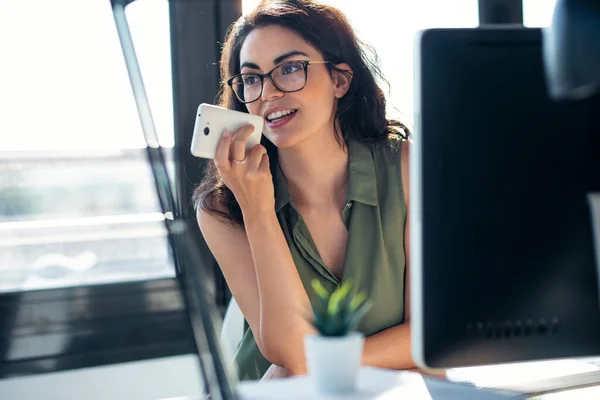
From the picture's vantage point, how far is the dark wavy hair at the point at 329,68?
165 centimetres

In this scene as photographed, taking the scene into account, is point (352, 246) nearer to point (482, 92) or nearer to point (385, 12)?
point (482, 92)

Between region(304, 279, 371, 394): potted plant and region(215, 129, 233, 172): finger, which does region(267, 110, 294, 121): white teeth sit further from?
region(304, 279, 371, 394): potted plant

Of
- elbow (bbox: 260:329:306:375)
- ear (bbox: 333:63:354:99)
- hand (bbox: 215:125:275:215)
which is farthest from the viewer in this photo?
ear (bbox: 333:63:354:99)

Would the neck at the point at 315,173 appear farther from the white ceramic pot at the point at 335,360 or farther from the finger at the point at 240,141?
the white ceramic pot at the point at 335,360

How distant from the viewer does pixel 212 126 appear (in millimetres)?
1397

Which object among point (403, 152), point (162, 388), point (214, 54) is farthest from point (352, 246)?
point (162, 388)

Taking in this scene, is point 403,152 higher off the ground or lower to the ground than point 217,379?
lower

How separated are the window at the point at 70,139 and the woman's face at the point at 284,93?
1.80ft

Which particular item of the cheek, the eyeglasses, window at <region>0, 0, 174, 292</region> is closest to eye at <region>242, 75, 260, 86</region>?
the eyeglasses

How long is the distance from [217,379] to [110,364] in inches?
74.0

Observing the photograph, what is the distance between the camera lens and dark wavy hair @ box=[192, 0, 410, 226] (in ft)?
5.41

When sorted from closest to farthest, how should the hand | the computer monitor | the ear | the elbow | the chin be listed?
the computer monitor → the elbow → the hand → the chin → the ear

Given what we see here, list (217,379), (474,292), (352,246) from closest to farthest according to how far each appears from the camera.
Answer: (217,379), (474,292), (352,246)

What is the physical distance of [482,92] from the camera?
0.74 metres
